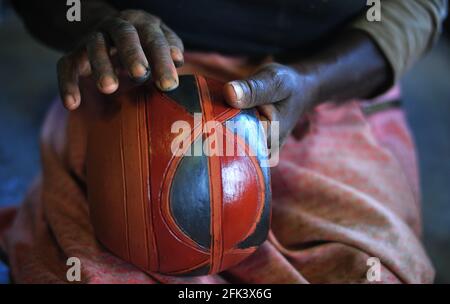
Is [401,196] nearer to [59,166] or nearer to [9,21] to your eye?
[59,166]

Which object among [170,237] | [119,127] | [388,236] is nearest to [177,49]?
[119,127]

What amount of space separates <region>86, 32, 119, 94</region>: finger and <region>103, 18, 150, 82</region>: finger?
0.07 ft

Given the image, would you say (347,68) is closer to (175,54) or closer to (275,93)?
(275,93)

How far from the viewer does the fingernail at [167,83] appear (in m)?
0.79

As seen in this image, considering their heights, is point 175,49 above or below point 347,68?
above

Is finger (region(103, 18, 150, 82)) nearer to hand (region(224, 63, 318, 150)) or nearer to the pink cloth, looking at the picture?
hand (region(224, 63, 318, 150))

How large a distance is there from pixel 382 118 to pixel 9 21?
1.97m

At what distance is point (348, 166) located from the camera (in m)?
1.18

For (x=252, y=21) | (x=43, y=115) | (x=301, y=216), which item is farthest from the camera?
(x=43, y=115)

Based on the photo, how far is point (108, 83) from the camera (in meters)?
0.80

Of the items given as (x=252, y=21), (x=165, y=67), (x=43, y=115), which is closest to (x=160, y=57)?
(x=165, y=67)

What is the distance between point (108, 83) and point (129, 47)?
0.07 m

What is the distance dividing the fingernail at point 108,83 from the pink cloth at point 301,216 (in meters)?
0.31

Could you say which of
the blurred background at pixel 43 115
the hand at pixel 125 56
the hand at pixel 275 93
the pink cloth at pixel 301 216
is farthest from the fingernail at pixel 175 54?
the blurred background at pixel 43 115
